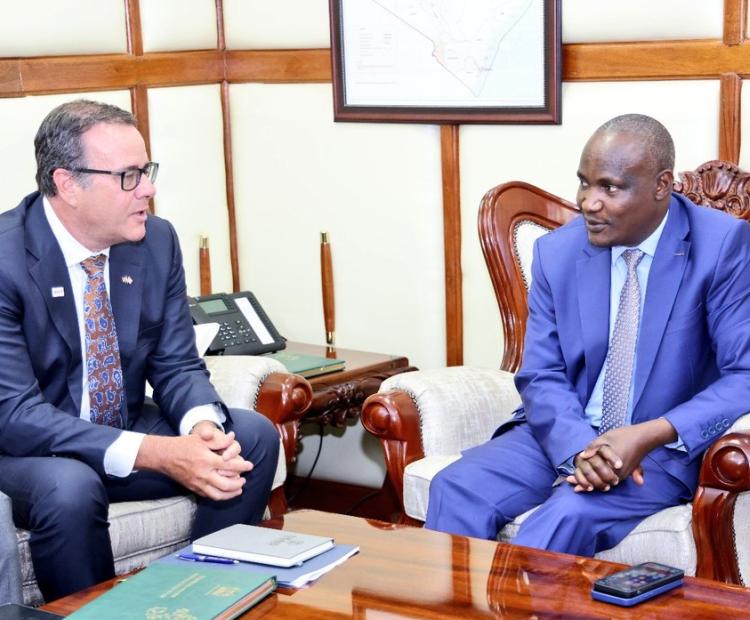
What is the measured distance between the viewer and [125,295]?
332 centimetres

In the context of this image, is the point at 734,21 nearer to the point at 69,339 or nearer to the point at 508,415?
the point at 508,415

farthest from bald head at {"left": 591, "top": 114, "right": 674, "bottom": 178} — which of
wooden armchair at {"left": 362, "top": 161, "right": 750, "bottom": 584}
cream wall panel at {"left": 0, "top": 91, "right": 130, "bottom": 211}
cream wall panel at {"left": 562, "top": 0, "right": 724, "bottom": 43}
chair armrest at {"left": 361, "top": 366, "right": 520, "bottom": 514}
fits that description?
cream wall panel at {"left": 0, "top": 91, "right": 130, "bottom": 211}

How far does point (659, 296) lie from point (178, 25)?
90.3 inches

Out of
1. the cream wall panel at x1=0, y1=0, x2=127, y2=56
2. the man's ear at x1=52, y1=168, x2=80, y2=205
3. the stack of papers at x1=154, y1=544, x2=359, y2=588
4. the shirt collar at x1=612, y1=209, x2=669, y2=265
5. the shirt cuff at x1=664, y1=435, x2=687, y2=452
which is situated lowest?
the stack of papers at x1=154, y1=544, x2=359, y2=588

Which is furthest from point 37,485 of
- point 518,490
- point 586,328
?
point 586,328

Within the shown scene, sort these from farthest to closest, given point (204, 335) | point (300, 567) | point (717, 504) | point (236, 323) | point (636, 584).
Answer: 1. point (236, 323)
2. point (204, 335)
3. point (717, 504)
4. point (300, 567)
5. point (636, 584)

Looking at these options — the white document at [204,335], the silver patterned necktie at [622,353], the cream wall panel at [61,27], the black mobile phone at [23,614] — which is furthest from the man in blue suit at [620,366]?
the cream wall panel at [61,27]

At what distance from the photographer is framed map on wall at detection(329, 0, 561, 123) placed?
3979 mm

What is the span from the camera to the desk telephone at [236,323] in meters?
4.13

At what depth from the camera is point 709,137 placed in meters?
3.73

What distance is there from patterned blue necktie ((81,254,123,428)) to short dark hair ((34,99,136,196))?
9.9 inches

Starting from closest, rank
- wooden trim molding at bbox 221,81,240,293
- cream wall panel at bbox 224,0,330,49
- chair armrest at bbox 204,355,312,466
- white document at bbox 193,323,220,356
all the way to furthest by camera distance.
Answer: chair armrest at bbox 204,355,312,466, white document at bbox 193,323,220,356, cream wall panel at bbox 224,0,330,49, wooden trim molding at bbox 221,81,240,293

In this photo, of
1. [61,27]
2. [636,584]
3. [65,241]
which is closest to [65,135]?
[65,241]

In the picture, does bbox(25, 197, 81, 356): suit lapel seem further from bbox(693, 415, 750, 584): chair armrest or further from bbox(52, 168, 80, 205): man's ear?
bbox(693, 415, 750, 584): chair armrest
